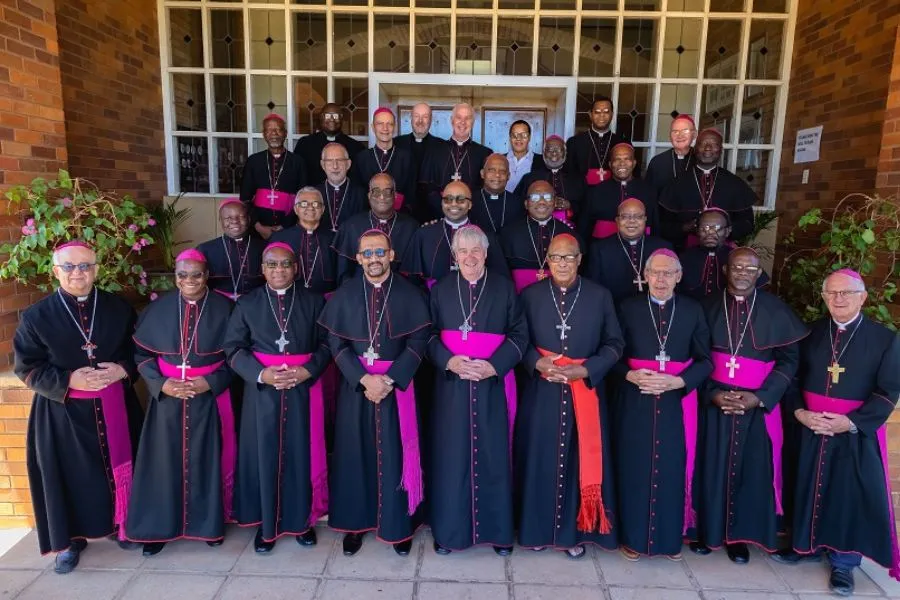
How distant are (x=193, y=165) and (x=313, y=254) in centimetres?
300

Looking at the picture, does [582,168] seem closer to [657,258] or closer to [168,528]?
[657,258]

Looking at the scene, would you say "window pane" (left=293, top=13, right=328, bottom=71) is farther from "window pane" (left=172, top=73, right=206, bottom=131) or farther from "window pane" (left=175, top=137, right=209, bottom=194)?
"window pane" (left=175, top=137, right=209, bottom=194)

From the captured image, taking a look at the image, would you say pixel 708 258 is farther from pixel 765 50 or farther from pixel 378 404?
pixel 765 50

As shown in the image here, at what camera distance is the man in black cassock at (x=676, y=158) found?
4.91m

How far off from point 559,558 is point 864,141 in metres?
4.38

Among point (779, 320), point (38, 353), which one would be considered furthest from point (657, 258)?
point (38, 353)

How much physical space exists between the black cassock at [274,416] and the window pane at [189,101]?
12.7 feet

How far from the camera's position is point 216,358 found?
3.42m

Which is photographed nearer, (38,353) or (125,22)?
(38,353)

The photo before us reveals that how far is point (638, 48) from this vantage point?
20.9ft

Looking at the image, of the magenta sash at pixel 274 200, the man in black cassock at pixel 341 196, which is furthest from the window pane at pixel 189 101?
the man in black cassock at pixel 341 196

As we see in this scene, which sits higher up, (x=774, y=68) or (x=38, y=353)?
(x=774, y=68)

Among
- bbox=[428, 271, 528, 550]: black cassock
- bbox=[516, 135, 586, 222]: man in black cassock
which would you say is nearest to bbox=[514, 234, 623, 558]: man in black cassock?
bbox=[428, 271, 528, 550]: black cassock

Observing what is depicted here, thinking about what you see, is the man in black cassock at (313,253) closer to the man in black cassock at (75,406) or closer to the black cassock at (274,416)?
the black cassock at (274,416)
